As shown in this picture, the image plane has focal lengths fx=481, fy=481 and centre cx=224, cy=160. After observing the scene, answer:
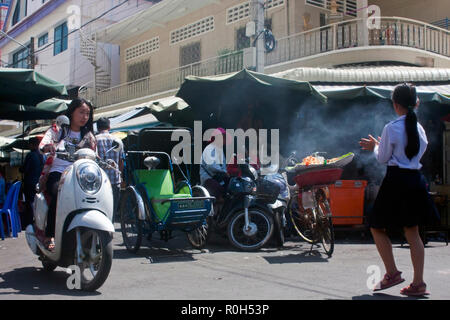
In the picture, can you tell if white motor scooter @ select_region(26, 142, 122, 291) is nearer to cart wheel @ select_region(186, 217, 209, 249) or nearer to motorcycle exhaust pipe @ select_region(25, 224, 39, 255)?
motorcycle exhaust pipe @ select_region(25, 224, 39, 255)

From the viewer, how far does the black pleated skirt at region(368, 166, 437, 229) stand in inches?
161

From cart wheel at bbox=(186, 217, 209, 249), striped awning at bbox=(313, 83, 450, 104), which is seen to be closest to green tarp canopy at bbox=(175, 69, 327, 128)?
striped awning at bbox=(313, 83, 450, 104)

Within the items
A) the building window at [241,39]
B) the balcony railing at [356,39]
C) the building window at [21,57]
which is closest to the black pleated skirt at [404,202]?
the balcony railing at [356,39]

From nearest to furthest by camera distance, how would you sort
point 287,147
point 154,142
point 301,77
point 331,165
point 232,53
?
point 331,165
point 154,142
point 287,147
point 301,77
point 232,53

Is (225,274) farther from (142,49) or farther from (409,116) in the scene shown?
(142,49)

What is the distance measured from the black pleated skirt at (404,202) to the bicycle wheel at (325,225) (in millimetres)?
1986

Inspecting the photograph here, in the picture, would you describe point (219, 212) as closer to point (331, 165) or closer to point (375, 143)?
point (331, 165)

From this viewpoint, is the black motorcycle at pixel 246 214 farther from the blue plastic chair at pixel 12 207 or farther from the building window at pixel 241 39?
the building window at pixel 241 39

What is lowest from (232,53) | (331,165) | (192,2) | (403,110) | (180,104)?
(331,165)

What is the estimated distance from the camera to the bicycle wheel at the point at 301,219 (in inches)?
262

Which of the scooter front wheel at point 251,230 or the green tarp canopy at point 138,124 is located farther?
the green tarp canopy at point 138,124

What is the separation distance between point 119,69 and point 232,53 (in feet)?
31.0

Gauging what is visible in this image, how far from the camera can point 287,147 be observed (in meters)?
9.34
